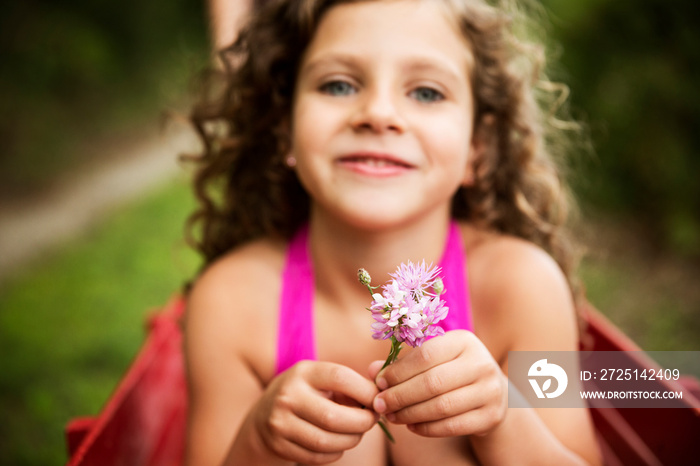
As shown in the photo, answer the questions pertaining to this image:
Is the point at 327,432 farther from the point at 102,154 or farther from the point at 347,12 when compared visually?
the point at 102,154

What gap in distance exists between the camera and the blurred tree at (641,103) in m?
3.42

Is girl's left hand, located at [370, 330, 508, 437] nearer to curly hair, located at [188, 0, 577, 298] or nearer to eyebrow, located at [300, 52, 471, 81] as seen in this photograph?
eyebrow, located at [300, 52, 471, 81]

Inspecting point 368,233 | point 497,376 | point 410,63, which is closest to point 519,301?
point 368,233

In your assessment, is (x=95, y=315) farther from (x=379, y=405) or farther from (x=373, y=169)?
(x=379, y=405)

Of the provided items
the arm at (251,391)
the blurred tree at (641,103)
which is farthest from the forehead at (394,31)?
the blurred tree at (641,103)

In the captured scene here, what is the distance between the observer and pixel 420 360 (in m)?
0.91

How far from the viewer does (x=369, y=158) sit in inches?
56.0

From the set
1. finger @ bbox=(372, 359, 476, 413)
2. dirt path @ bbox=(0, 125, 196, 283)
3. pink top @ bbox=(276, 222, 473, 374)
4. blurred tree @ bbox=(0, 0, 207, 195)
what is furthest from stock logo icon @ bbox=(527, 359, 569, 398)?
blurred tree @ bbox=(0, 0, 207, 195)

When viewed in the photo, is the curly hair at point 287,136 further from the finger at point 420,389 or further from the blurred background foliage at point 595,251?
the finger at point 420,389

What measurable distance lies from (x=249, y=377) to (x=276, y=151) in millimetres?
740

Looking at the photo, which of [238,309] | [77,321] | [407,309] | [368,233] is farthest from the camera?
[77,321]

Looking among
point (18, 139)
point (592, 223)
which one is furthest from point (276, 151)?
point (18, 139)

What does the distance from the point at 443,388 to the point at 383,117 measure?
0.65 m

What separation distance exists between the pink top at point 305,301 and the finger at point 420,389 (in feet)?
1.87
